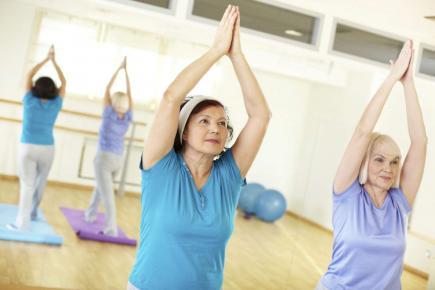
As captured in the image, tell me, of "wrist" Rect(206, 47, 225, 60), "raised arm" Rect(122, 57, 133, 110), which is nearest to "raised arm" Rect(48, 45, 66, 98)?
"raised arm" Rect(122, 57, 133, 110)

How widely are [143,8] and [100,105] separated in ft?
2.72

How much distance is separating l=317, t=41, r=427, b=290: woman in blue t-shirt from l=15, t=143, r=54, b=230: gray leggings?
2076mm

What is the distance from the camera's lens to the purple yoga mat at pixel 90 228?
Result: 4.14 m

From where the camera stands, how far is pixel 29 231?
402cm

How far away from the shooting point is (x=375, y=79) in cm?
461

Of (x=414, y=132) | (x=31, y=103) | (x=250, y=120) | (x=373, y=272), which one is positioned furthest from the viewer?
(x=31, y=103)

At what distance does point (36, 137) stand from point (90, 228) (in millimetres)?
821

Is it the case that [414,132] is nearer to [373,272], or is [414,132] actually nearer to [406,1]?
[373,272]

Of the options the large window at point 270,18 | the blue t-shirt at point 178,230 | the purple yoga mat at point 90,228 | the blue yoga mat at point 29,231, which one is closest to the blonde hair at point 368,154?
the blue t-shirt at point 178,230

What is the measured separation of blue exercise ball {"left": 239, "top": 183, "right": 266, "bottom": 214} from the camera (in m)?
4.52

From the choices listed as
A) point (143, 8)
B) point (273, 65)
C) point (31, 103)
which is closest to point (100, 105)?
point (31, 103)

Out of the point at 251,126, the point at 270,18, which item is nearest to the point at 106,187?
the point at 270,18

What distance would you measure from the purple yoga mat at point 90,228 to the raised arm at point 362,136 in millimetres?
2172

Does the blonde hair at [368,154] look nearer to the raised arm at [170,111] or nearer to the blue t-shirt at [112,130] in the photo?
the raised arm at [170,111]
